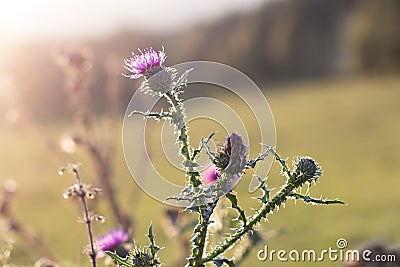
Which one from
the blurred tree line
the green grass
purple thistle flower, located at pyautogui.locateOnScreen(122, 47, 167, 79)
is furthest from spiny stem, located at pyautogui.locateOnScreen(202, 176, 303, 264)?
the blurred tree line

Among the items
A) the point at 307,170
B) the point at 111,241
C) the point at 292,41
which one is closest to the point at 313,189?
the point at 111,241

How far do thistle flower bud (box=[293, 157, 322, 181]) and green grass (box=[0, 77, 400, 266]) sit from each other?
0.61m

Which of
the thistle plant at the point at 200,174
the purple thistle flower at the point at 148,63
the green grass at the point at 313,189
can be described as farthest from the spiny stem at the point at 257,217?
the green grass at the point at 313,189

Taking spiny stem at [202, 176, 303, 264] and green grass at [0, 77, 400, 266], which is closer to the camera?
spiny stem at [202, 176, 303, 264]

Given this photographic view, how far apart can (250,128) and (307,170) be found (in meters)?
12.8

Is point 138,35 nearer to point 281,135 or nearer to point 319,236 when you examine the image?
point 281,135

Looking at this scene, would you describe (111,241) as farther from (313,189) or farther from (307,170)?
(313,189)

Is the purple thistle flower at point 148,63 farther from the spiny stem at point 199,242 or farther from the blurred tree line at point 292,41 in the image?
the blurred tree line at point 292,41

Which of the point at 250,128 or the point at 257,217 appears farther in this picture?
the point at 250,128

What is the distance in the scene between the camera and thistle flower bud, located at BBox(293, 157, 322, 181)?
920 mm

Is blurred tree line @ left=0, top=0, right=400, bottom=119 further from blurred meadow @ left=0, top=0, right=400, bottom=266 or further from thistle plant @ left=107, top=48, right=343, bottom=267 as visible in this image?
thistle plant @ left=107, top=48, right=343, bottom=267

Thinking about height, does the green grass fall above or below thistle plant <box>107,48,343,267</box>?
above

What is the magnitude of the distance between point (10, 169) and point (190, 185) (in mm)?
11831

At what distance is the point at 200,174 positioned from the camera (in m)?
0.92
